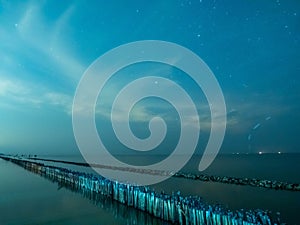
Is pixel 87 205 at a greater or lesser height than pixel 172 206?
lesser

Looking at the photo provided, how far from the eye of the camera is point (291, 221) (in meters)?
12.9

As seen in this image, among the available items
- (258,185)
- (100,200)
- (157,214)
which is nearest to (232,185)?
(258,185)

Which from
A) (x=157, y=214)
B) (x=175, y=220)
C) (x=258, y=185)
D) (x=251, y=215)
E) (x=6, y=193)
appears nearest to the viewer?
(x=251, y=215)

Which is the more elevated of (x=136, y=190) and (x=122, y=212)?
(x=136, y=190)

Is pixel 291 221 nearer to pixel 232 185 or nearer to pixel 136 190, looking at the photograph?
pixel 136 190

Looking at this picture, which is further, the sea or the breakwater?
the sea

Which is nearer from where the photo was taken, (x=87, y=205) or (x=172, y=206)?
(x=172, y=206)

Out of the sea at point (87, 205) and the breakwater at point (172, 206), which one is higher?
the breakwater at point (172, 206)

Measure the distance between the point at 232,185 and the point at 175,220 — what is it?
17.4 m

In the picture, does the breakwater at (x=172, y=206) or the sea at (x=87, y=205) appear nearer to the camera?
the breakwater at (x=172, y=206)

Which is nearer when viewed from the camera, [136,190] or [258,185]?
[136,190]

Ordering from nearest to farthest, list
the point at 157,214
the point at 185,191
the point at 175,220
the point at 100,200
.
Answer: the point at 175,220 → the point at 157,214 → the point at 100,200 → the point at 185,191

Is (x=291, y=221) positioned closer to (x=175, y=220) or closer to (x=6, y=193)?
(x=175, y=220)

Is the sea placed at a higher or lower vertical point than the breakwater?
lower
